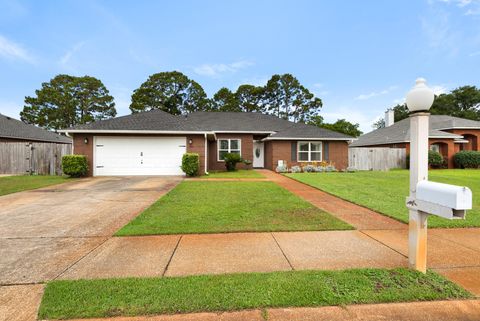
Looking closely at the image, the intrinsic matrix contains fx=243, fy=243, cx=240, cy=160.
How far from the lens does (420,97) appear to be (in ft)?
9.29

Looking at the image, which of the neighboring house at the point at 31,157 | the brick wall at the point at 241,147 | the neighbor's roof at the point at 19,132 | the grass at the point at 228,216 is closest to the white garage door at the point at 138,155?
the neighboring house at the point at 31,157

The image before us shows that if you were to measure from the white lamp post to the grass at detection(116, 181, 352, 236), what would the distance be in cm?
173

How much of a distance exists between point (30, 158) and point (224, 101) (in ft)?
94.6

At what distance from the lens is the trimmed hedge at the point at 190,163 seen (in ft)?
43.6


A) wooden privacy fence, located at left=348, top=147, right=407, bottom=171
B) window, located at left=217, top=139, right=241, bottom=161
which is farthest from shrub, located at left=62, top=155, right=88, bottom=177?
wooden privacy fence, located at left=348, top=147, right=407, bottom=171

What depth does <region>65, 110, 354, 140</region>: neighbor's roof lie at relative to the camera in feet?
45.9

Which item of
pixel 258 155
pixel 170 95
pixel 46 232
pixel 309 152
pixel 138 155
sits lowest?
pixel 46 232

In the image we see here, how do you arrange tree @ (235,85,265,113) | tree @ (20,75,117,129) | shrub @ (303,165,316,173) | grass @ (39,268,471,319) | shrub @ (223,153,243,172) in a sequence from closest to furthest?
grass @ (39,268,471,319), shrub @ (223,153,243,172), shrub @ (303,165,316,173), tree @ (20,75,117,129), tree @ (235,85,265,113)

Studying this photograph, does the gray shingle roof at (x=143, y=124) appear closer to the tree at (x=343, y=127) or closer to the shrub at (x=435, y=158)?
the shrub at (x=435, y=158)

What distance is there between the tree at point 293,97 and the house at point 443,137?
13583 millimetres

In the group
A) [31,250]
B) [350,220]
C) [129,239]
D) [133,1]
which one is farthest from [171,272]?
[133,1]

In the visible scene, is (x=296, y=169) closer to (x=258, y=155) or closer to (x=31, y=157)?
(x=258, y=155)

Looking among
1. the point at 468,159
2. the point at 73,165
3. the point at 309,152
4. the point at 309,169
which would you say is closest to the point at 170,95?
the point at 309,152

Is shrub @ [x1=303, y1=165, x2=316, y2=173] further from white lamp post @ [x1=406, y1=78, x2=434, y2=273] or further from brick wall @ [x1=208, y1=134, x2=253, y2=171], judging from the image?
white lamp post @ [x1=406, y1=78, x2=434, y2=273]
